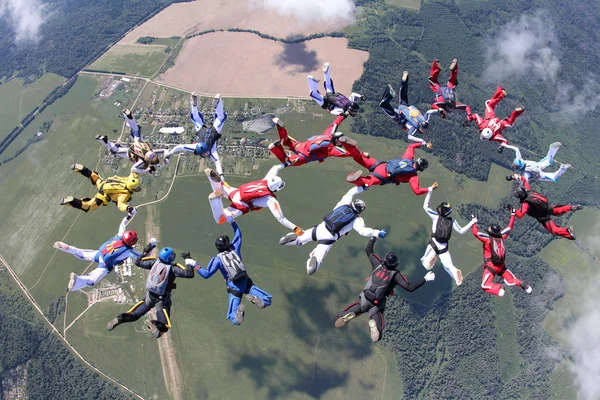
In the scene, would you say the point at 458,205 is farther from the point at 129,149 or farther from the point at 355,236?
the point at 129,149

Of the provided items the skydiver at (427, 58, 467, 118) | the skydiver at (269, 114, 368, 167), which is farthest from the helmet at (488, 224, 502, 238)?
the skydiver at (427, 58, 467, 118)

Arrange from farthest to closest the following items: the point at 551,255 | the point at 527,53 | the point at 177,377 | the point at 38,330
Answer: the point at 527,53 < the point at 551,255 < the point at 38,330 < the point at 177,377

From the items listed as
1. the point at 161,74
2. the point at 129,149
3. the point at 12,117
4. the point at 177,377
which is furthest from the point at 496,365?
the point at 12,117

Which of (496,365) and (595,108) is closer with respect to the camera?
(496,365)

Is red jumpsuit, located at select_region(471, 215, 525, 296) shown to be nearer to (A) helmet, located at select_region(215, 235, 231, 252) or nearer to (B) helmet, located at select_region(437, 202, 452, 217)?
(B) helmet, located at select_region(437, 202, 452, 217)

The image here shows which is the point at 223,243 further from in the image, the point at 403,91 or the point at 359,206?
the point at 403,91

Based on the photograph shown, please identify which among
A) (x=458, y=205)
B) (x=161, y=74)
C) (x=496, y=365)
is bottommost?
(x=496, y=365)
